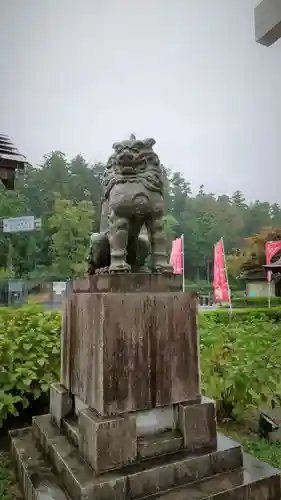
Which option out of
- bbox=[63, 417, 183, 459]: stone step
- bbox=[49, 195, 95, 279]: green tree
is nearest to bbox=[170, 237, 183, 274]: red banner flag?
bbox=[63, 417, 183, 459]: stone step

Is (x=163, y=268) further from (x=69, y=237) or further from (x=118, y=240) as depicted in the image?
(x=69, y=237)

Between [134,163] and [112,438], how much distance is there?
6.46 feet

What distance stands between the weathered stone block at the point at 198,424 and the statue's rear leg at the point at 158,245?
3.33 feet

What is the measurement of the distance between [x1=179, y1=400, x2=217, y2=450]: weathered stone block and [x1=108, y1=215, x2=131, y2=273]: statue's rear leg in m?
1.13

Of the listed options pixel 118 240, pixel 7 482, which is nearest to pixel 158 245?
pixel 118 240

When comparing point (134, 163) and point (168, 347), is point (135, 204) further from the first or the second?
point (168, 347)

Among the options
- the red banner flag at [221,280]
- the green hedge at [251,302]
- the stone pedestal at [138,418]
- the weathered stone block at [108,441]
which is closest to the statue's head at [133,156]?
the stone pedestal at [138,418]

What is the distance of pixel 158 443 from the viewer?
239 cm

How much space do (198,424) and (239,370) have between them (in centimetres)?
138

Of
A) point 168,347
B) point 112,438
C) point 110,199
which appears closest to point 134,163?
point 110,199

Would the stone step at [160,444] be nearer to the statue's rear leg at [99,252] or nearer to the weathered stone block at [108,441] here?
the weathered stone block at [108,441]

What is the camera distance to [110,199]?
9.09 ft

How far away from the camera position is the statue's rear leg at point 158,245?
271 centimetres

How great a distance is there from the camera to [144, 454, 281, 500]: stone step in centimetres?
216
